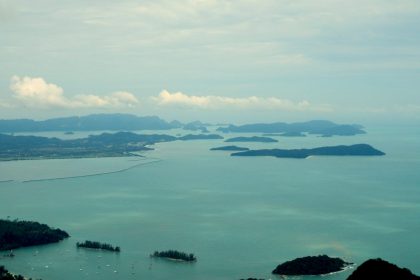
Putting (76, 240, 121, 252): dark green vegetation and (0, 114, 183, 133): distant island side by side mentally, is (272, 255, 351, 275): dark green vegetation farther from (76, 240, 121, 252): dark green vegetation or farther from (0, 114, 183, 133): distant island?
(0, 114, 183, 133): distant island

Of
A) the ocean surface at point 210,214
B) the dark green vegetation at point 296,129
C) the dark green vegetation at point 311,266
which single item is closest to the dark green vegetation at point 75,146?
the ocean surface at point 210,214

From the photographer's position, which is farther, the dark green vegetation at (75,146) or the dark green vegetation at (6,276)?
the dark green vegetation at (75,146)

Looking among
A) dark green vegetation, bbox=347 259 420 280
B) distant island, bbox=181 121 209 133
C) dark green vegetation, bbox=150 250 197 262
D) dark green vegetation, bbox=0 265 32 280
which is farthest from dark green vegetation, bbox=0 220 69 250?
distant island, bbox=181 121 209 133

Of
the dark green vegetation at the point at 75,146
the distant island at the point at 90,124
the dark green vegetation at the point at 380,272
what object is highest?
the distant island at the point at 90,124

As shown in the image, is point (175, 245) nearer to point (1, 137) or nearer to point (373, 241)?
point (373, 241)

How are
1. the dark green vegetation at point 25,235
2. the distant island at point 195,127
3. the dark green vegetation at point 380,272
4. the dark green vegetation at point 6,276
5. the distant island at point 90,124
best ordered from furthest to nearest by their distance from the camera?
1. the distant island at point 90,124
2. the distant island at point 195,127
3. the dark green vegetation at point 25,235
4. the dark green vegetation at point 6,276
5. the dark green vegetation at point 380,272

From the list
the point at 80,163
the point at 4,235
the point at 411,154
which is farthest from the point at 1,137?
the point at 4,235

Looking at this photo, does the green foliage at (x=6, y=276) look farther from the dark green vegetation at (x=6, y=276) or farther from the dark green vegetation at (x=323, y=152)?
the dark green vegetation at (x=323, y=152)
